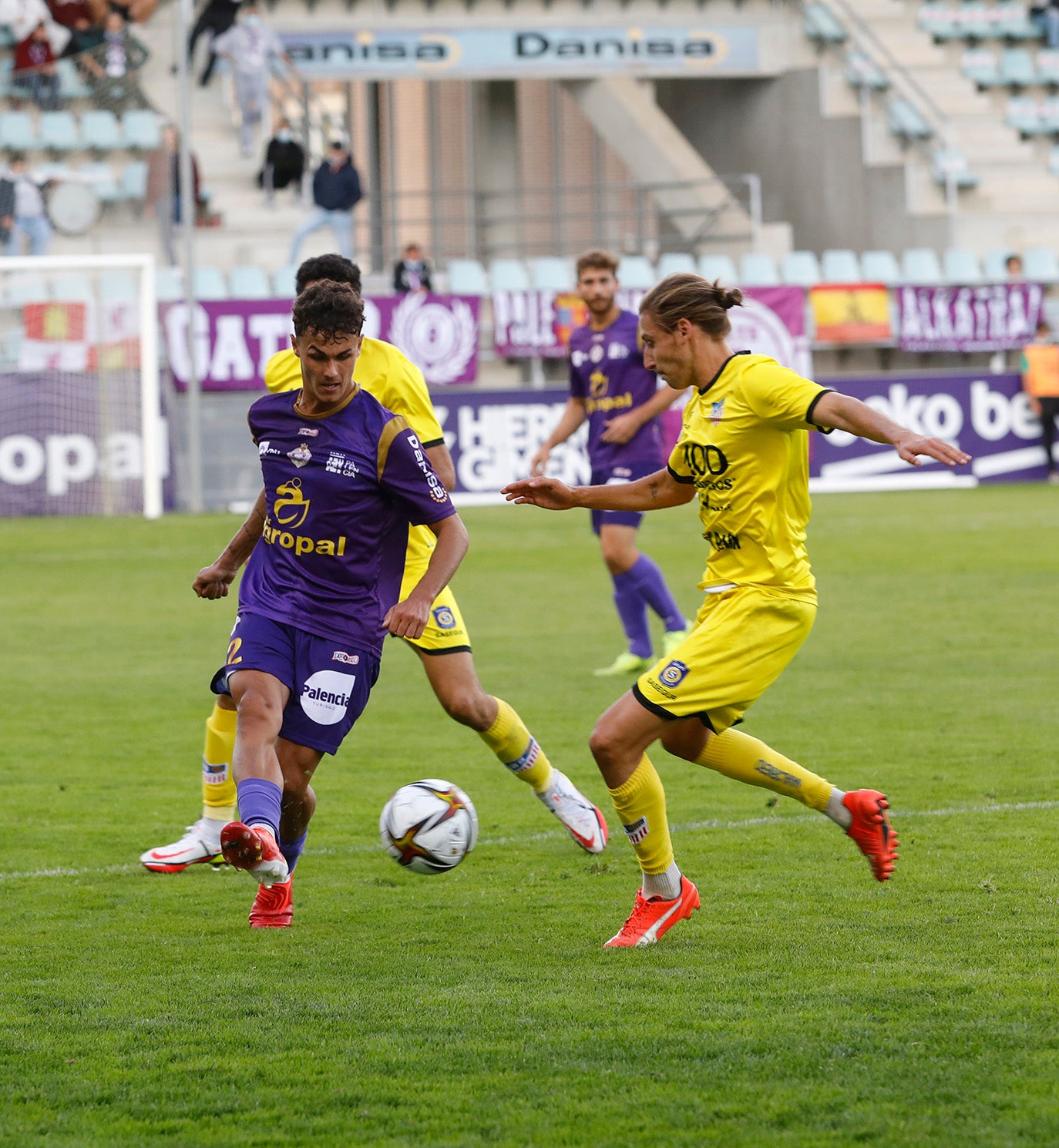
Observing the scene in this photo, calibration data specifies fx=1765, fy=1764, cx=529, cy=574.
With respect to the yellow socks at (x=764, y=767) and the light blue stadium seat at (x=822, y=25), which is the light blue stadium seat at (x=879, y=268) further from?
the yellow socks at (x=764, y=767)

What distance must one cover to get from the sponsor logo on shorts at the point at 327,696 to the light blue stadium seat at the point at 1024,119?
2872cm

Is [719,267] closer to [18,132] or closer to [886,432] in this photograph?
[18,132]

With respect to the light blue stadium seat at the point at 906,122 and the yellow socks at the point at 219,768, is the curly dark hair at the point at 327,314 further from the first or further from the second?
the light blue stadium seat at the point at 906,122

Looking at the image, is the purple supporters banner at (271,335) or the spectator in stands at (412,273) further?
the spectator in stands at (412,273)

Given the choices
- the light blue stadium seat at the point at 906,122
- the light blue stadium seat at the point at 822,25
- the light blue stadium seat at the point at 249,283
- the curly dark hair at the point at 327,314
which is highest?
the light blue stadium seat at the point at 822,25

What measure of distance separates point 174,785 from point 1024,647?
5416mm

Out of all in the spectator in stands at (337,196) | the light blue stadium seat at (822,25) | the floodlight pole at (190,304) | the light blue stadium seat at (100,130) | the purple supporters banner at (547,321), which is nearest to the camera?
the floodlight pole at (190,304)

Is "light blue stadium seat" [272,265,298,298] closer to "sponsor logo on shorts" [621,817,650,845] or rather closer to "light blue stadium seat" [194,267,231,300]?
"light blue stadium seat" [194,267,231,300]

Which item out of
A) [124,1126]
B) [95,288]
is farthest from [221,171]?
[124,1126]

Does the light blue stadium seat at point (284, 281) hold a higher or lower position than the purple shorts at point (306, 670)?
higher

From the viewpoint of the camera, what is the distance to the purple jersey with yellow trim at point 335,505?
483 cm

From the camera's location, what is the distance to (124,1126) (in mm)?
3355

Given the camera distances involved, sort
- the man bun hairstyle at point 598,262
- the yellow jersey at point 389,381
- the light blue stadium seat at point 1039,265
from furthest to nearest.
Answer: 1. the light blue stadium seat at point 1039,265
2. the man bun hairstyle at point 598,262
3. the yellow jersey at point 389,381

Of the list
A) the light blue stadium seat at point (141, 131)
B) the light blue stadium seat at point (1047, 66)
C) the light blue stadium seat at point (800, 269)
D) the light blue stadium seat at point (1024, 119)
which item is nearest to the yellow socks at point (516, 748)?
the light blue stadium seat at point (141, 131)
